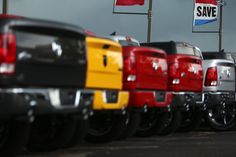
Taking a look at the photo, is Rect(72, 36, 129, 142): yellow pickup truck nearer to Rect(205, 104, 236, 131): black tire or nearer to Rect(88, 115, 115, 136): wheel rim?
Rect(88, 115, 115, 136): wheel rim

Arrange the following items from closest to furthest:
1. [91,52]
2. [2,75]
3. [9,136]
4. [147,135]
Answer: [2,75] < [9,136] < [91,52] < [147,135]

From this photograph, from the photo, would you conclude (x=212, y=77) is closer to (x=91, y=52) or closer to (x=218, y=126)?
(x=218, y=126)

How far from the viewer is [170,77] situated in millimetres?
12516

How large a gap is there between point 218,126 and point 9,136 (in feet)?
28.8

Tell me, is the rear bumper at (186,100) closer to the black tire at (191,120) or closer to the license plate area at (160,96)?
the black tire at (191,120)

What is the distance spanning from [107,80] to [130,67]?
4.07 ft

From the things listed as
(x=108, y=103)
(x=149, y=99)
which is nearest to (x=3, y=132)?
(x=108, y=103)

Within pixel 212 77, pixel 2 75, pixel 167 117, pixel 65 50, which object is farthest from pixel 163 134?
pixel 2 75

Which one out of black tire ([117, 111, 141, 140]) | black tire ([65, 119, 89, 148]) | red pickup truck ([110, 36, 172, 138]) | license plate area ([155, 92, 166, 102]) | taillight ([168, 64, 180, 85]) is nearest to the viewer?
black tire ([65, 119, 89, 148])

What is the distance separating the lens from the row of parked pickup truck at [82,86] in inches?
285

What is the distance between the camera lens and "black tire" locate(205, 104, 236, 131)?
50.9 ft

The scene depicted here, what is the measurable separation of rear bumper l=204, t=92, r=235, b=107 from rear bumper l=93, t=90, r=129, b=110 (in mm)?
4643

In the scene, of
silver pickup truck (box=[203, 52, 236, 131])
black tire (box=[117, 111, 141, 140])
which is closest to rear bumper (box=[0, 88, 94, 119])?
black tire (box=[117, 111, 141, 140])

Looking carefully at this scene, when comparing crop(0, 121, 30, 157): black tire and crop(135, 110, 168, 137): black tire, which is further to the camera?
crop(135, 110, 168, 137): black tire
